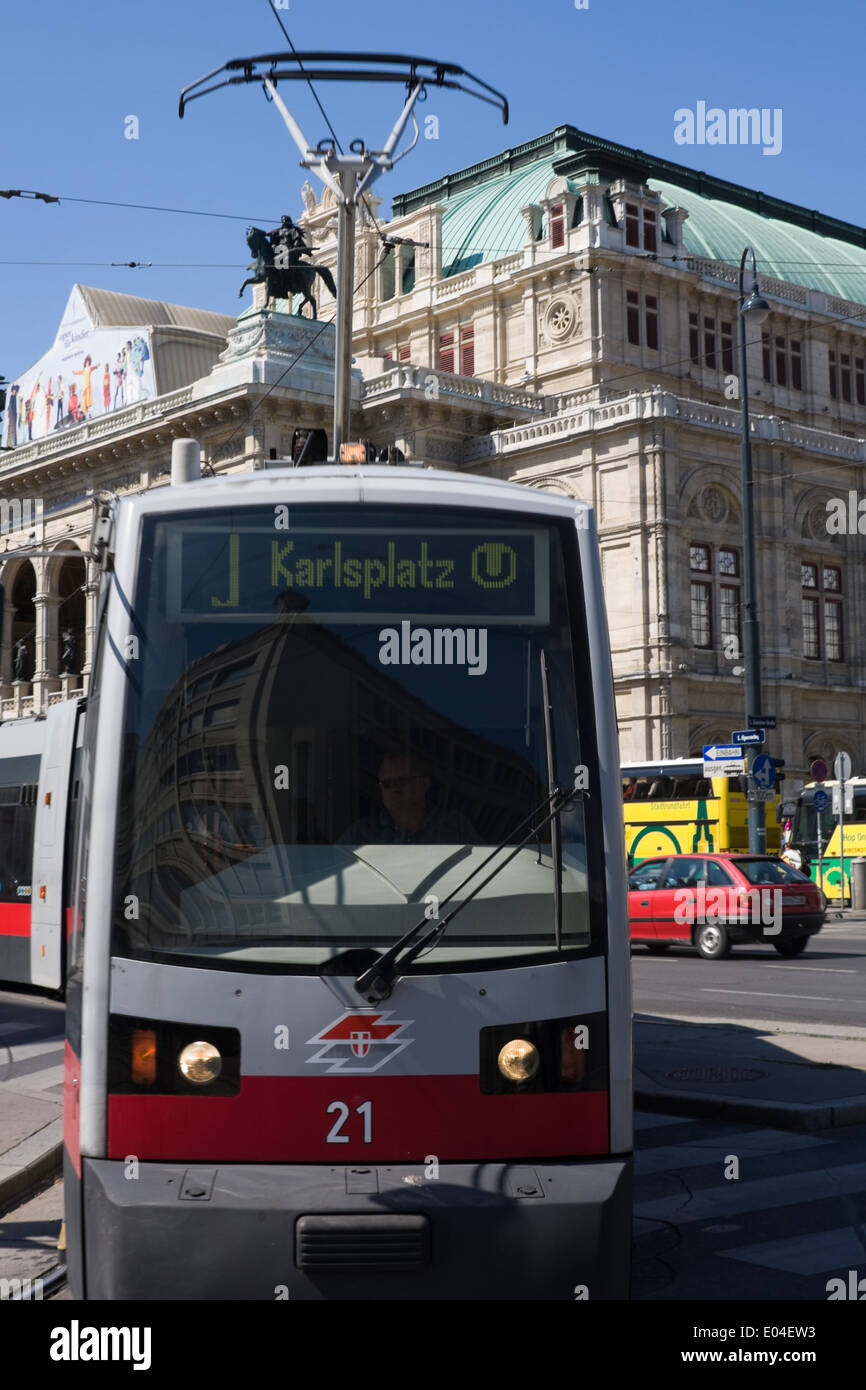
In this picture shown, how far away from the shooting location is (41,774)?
61.3 ft

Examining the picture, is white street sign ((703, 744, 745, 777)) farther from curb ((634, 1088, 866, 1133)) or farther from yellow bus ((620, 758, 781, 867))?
curb ((634, 1088, 866, 1133))

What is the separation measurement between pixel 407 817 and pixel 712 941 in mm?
17862

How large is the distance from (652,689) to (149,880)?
40145mm

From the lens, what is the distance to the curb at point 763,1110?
8.79 metres

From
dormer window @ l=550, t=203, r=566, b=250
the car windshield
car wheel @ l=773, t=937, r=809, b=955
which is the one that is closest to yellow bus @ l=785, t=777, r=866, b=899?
the car windshield

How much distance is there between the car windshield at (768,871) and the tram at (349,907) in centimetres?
1761

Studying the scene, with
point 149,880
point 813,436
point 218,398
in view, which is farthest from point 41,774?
point 813,436

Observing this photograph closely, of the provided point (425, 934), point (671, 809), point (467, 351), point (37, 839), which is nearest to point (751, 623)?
point (671, 809)

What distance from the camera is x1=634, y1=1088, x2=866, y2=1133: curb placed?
8.79 metres

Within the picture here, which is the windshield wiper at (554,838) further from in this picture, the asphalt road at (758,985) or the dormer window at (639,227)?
the dormer window at (639,227)

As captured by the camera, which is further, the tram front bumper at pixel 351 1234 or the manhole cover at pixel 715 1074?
the manhole cover at pixel 715 1074

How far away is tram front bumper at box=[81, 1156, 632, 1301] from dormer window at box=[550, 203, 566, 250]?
5200cm

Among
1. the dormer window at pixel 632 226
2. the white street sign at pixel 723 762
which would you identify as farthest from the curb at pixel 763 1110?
the dormer window at pixel 632 226

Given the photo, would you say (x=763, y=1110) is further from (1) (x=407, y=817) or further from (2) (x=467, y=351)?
(2) (x=467, y=351)
